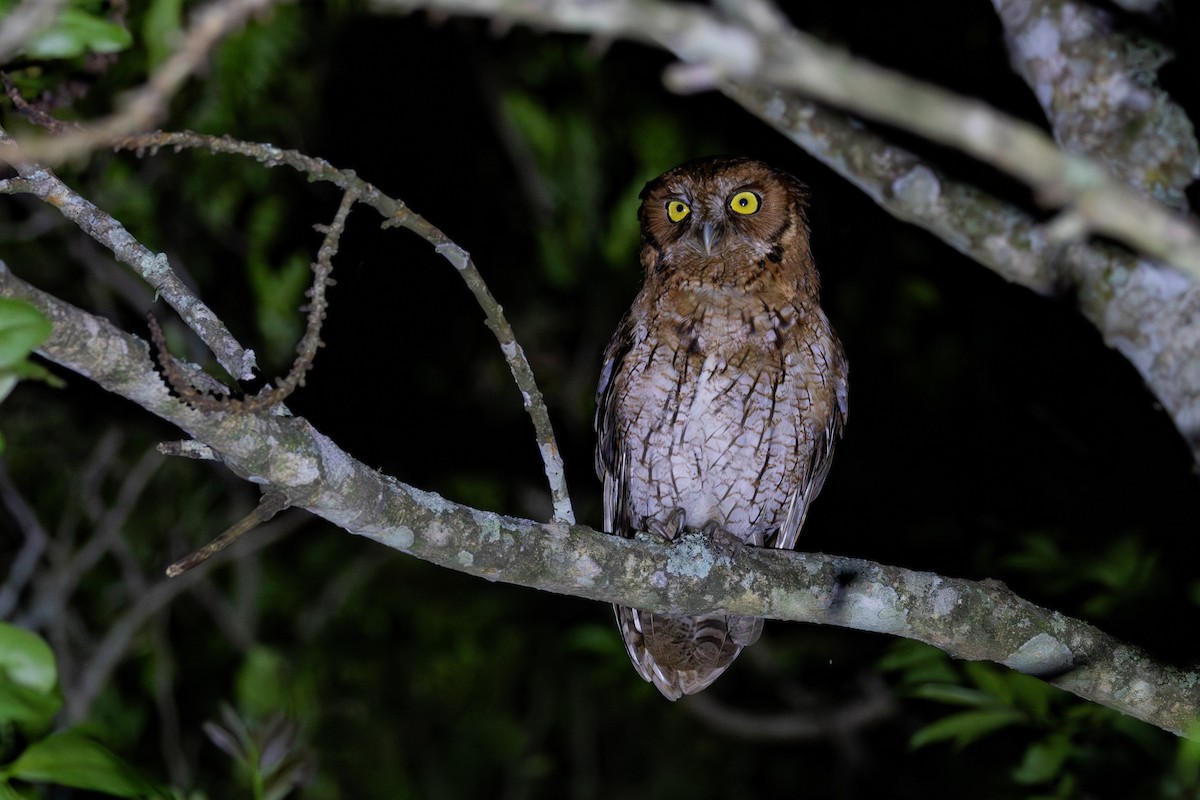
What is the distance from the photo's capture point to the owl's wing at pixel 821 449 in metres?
3.32

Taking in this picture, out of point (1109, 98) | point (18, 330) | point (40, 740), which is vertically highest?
point (1109, 98)

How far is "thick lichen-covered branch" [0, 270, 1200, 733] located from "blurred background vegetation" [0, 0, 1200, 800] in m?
0.92

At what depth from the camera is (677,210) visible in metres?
3.35

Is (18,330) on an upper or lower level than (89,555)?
upper

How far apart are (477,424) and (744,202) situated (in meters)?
2.19

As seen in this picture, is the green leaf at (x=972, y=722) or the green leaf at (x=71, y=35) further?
the green leaf at (x=972, y=722)

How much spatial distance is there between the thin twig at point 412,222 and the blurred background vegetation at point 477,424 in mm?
1689

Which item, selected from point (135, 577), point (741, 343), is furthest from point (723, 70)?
point (135, 577)

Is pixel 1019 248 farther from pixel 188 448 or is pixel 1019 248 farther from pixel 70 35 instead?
pixel 70 35

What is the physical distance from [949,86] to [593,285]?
1.52m

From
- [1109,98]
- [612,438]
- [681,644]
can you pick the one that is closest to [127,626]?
[612,438]

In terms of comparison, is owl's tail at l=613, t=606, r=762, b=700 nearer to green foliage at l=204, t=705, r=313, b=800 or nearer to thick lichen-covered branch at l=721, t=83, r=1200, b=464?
green foliage at l=204, t=705, r=313, b=800

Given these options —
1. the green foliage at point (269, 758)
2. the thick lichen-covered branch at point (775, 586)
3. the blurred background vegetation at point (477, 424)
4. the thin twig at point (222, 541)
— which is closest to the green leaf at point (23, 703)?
the thin twig at point (222, 541)

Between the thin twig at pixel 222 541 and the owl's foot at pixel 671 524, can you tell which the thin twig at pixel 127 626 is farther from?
the thin twig at pixel 222 541
